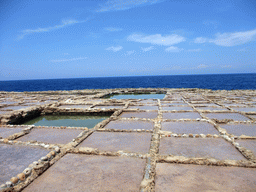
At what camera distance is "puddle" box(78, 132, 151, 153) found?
9.29ft

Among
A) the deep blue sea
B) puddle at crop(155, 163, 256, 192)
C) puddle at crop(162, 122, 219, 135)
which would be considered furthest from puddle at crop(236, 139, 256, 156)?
the deep blue sea

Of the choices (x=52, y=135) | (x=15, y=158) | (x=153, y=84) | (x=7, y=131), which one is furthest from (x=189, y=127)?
(x=153, y=84)

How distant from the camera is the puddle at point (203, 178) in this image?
1.83 m

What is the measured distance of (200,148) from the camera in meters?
2.75

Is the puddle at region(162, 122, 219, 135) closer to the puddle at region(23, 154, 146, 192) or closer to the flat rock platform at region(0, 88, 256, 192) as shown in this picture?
the flat rock platform at region(0, 88, 256, 192)

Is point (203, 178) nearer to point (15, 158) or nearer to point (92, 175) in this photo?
point (92, 175)

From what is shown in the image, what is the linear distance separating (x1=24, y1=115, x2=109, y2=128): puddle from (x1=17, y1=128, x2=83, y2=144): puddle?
1.29m

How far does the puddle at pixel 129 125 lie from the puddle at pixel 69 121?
3.41 ft

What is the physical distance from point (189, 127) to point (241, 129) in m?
1.11

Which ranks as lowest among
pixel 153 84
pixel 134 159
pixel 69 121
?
pixel 69 121

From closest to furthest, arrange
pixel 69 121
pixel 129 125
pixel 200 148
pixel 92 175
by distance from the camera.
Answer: pixel 92 175, pixel 200 148, pixel 129 125, pixel 69 121

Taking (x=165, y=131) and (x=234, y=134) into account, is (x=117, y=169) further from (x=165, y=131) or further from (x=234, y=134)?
(x=234, y=134)

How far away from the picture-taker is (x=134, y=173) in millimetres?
2111

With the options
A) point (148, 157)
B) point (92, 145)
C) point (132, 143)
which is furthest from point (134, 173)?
point (92, 145)
